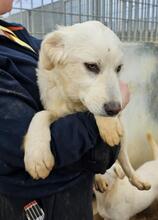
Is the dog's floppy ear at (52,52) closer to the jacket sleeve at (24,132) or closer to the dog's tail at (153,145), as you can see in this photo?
the jacket sleeve at (24,132)

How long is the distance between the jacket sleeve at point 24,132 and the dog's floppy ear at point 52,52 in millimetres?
161

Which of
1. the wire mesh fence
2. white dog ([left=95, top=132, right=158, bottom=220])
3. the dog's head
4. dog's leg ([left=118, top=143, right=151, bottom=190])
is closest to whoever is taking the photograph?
the dog's head

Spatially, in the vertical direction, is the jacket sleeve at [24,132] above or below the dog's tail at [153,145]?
above

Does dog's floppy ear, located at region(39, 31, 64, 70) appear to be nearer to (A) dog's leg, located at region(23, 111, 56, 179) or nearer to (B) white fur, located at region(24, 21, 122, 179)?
(B) white fur, located at region(24, 21, 122, 179)

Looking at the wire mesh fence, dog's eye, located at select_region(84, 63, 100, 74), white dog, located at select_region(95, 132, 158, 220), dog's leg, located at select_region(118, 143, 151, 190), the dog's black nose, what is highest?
dog's eye, located at select_region(84, 63, 100, 74)

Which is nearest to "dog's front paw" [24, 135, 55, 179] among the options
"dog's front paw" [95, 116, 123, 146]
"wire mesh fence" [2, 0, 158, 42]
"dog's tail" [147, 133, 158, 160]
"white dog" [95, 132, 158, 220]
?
"dog's front paw" [95, 116, 123, 146]

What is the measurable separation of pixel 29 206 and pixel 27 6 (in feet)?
5.08

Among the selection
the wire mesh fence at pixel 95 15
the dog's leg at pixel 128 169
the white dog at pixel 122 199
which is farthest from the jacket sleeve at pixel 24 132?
the wire mesh fence at pixel 95 15

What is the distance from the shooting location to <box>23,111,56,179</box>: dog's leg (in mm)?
985

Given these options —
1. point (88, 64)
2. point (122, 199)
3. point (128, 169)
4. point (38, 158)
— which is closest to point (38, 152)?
point (38, 158)

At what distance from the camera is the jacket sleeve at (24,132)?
0.98 m

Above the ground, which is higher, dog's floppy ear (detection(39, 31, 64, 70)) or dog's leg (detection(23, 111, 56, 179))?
dog's floppy ear (detection(39, 31, 64, 70))

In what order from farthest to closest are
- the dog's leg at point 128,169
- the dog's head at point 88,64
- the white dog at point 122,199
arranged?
the white dog at point 122,199
the dog's leg at point 128,169
the dog's head at point 88,64

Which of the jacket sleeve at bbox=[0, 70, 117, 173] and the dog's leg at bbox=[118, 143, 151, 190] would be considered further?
the dog's leg at bbox=[118, 143, 151, 190]
